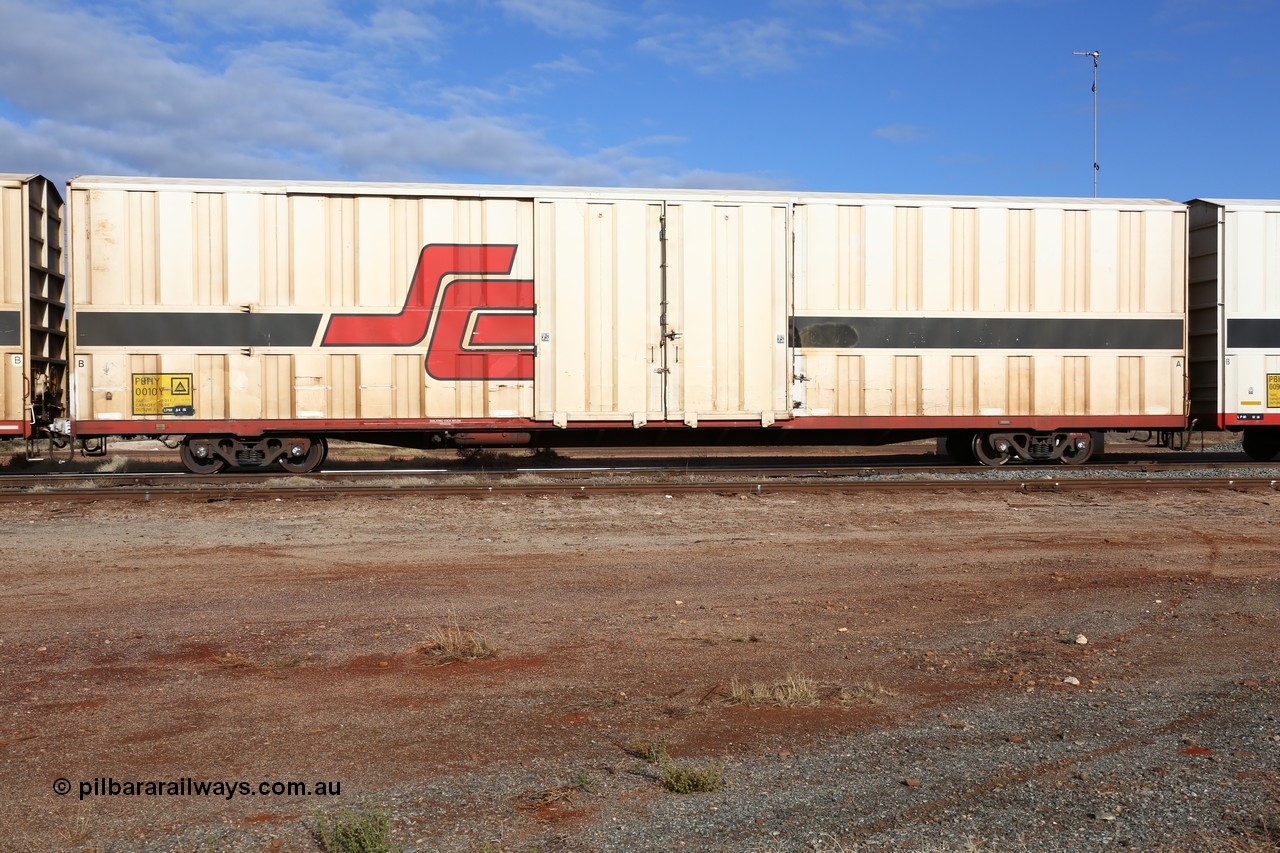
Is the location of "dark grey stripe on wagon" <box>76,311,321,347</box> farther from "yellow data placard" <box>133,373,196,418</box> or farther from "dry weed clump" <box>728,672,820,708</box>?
"dry weed clump" <box>728,672,820,708</box>

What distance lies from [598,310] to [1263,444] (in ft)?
41.0

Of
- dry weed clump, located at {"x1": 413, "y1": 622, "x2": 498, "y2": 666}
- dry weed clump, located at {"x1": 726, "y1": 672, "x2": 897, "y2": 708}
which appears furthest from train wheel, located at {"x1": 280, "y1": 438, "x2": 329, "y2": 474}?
dry weed clump, located at {"x1": 726, "y1": 672, "x2": 897, "y2": 708}

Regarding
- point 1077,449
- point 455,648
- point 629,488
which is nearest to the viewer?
point 455,648

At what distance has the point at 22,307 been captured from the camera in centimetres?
1269

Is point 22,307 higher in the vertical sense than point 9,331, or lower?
higher

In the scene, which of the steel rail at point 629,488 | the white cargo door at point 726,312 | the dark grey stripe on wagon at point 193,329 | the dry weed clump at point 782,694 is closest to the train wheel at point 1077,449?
the steel rail at point 629,488

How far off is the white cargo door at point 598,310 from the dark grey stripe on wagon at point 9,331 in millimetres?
7356

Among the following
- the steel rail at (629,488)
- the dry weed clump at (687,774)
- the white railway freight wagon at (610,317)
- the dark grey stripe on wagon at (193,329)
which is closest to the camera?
the dry weed clump at (687,774)

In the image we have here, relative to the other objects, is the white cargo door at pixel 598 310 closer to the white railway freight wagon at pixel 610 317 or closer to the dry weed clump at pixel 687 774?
the white railway freight wagon at pixel 610 317

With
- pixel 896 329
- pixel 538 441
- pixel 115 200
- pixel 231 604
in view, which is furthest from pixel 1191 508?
pixel 115 200

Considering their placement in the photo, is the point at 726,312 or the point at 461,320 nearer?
the point at 461,320

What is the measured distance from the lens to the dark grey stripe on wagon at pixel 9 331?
1266 cm

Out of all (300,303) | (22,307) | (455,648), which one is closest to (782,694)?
(455,648)

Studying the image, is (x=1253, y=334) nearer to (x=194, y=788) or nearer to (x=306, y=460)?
(x=306, y=460)
